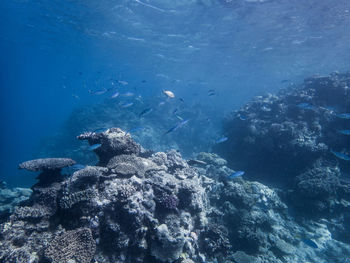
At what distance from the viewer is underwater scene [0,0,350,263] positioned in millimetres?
4883

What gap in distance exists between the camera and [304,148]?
1223cm

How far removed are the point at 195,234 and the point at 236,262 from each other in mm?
2300

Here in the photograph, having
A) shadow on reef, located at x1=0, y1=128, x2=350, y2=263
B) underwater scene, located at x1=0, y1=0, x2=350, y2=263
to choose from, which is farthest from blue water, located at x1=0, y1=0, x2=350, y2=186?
shadow on reef, located at x1=0, y1=128, x2=350, y2=263

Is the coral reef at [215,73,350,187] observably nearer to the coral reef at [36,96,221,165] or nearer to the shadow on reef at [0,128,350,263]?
the coral reef at [36,96,221,165]

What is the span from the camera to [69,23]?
2527 centimetres

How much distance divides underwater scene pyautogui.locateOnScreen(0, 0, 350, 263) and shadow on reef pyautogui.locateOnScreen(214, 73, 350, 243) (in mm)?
73

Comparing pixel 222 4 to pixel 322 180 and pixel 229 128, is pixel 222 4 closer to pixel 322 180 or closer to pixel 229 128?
pixel 229 128

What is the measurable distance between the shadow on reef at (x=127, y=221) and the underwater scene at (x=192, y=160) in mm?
31

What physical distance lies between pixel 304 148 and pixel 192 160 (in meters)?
7.14

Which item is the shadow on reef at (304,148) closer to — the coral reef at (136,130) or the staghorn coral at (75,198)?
the coral reef at (136,130)

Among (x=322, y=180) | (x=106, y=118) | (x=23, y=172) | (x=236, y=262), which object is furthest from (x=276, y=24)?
(x=23, y=172)

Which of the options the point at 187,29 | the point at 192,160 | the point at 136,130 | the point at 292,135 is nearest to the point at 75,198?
the point at 192,160

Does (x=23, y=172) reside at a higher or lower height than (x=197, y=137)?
lower

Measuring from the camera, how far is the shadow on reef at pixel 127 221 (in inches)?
179
